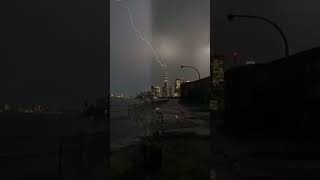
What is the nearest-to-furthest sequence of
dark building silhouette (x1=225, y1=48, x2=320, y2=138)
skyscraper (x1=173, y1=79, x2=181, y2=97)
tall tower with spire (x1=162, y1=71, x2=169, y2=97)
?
dark building silhouette (x1=225, y1=48, x2=320, y2=138) → skyscraper (x1=173, y1=79, x2=181, y2=97) → tall tower with spire (x1=162, y1=71, x2=169, y2=97)

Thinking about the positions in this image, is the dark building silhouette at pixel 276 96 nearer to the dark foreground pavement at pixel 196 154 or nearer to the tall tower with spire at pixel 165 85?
the dark foreground pavement at pixel 196 154

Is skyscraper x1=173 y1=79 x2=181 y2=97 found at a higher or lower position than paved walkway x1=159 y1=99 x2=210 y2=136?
higher

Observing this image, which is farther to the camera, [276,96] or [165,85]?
[165,85]

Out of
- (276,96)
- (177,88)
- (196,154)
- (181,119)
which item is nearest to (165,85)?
(177,88)

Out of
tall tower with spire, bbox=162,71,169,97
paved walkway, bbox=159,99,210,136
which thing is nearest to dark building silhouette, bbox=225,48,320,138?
paved walkway, bbox=159,99,210,136

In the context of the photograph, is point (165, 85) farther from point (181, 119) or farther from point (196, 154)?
point (196, 154)

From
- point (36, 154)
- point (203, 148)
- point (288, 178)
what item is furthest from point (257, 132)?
point (36, 154)

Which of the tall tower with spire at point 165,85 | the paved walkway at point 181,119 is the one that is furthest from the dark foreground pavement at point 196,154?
the tall tower with spire at point 165,85

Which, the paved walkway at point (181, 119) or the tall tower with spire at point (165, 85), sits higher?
the tall tower with spire at point (165, 85)

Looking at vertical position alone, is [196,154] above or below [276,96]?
below

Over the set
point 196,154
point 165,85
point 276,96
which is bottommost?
point 196,154

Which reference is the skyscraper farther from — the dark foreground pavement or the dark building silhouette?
the dark building silhouette

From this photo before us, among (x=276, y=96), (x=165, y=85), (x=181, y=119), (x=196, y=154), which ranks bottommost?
(x=196, y=154)

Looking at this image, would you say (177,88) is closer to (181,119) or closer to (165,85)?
(165,85)
